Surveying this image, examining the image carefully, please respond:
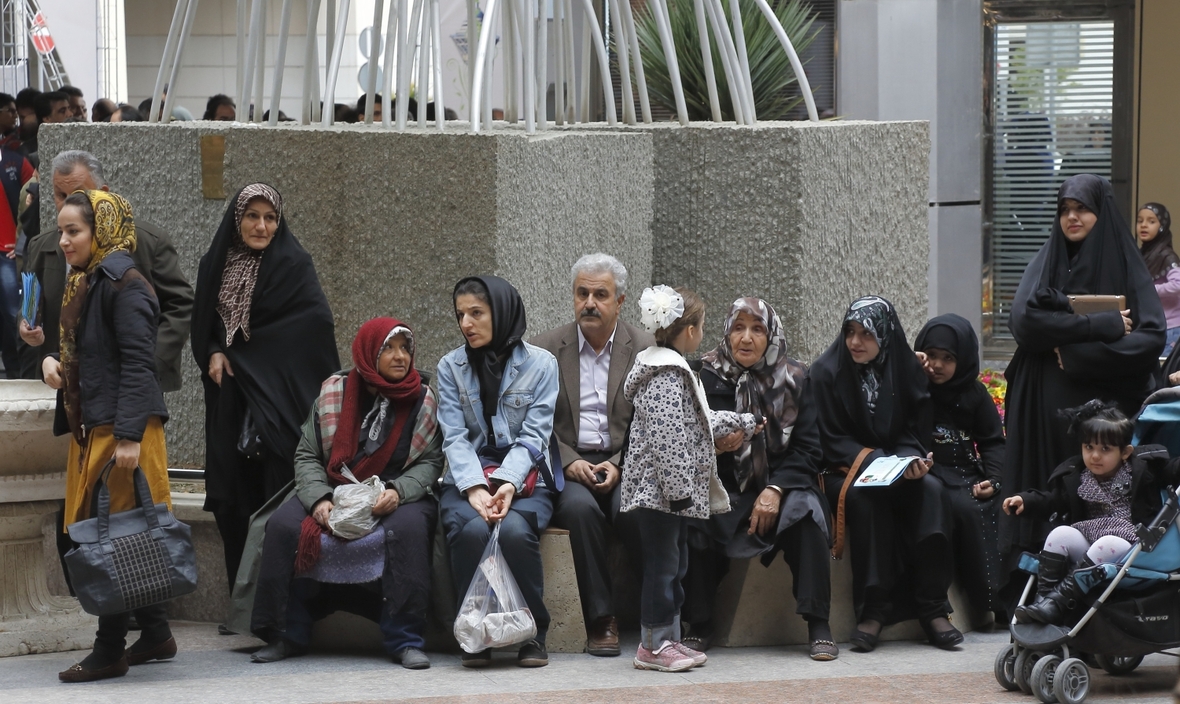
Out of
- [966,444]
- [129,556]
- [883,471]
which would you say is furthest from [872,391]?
[129,556]

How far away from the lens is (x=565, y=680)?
5.10 meters

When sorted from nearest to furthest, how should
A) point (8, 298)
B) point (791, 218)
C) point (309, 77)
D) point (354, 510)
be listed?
point (354, 510), point (791, 218), point (309, 77), point (8, 298)

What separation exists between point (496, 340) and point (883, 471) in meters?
1.41

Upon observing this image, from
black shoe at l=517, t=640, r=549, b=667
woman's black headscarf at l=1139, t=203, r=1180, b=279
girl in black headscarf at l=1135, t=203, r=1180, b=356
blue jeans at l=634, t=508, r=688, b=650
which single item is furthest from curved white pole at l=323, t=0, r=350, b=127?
woman's black headscarf at l=1139, t=203, r=1180, b=279

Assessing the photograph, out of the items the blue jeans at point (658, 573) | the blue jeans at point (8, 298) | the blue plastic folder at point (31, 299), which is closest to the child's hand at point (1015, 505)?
the blue jeans at point (658, 573)

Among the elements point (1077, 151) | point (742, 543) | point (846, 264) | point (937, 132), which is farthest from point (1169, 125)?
point (742, 543)

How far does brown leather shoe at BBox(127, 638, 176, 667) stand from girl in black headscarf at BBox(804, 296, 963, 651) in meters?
2.31

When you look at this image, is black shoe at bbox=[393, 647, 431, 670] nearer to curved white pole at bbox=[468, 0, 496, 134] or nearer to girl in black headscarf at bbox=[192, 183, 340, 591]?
girl in black headscarf at bbox=[192, 183, 340, 591]

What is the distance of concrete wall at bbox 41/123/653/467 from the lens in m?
6.11

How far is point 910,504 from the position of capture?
5594 millimetres

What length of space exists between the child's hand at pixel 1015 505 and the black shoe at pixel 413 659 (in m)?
1.99

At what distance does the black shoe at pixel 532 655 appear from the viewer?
5281mm

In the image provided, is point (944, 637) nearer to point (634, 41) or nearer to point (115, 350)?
point (115, 350)

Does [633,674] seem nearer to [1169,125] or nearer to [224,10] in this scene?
[1169,125]
